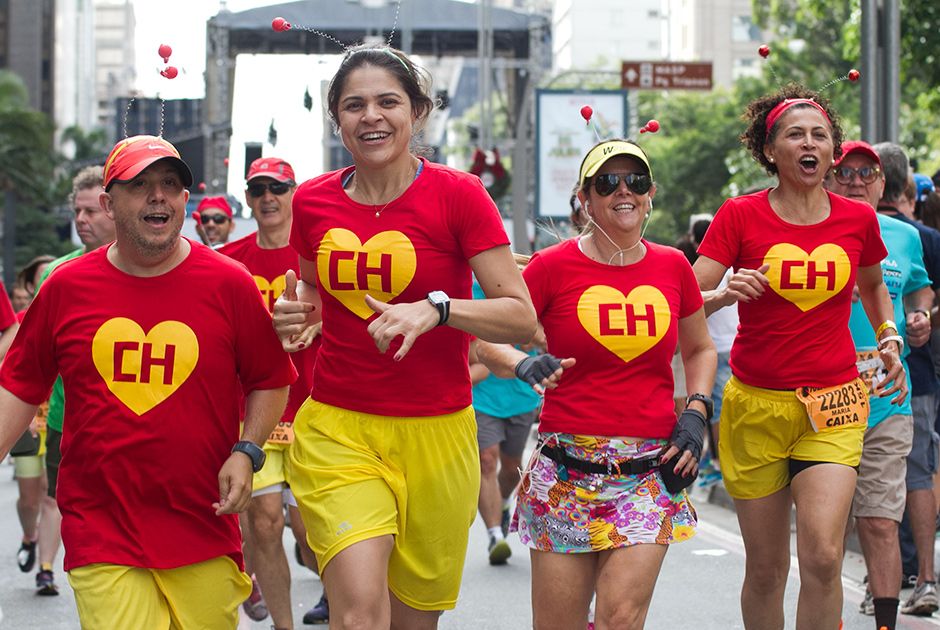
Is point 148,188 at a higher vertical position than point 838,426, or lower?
higher

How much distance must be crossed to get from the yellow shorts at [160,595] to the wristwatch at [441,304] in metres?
1.01

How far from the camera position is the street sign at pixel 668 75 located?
28797 mm

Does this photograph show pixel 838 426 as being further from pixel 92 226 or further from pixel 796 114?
pixel 92 226

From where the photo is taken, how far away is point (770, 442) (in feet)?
19.5

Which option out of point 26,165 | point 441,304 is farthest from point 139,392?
point 26,165

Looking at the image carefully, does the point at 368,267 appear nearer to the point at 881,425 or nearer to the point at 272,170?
the point at 881,425

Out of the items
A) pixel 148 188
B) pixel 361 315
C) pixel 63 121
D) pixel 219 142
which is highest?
pixel 63 121

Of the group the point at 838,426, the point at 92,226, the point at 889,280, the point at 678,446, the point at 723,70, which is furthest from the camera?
the point at 723,70

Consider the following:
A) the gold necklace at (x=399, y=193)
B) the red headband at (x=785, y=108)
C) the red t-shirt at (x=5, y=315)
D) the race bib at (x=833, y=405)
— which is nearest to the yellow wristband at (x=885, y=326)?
the race bib at (x=833, y=405)

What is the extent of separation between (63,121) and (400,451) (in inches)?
4553

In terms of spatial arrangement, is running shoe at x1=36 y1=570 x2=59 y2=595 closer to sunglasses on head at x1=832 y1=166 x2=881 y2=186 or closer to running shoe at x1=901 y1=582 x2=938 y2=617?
running shoe at x1=901 y1=582 x2=938 y2=617

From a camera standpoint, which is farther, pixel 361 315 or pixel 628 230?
pixel 628 230

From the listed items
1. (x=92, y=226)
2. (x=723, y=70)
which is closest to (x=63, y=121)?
(x=723, y=70)

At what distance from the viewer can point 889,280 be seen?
6965 millimetres
